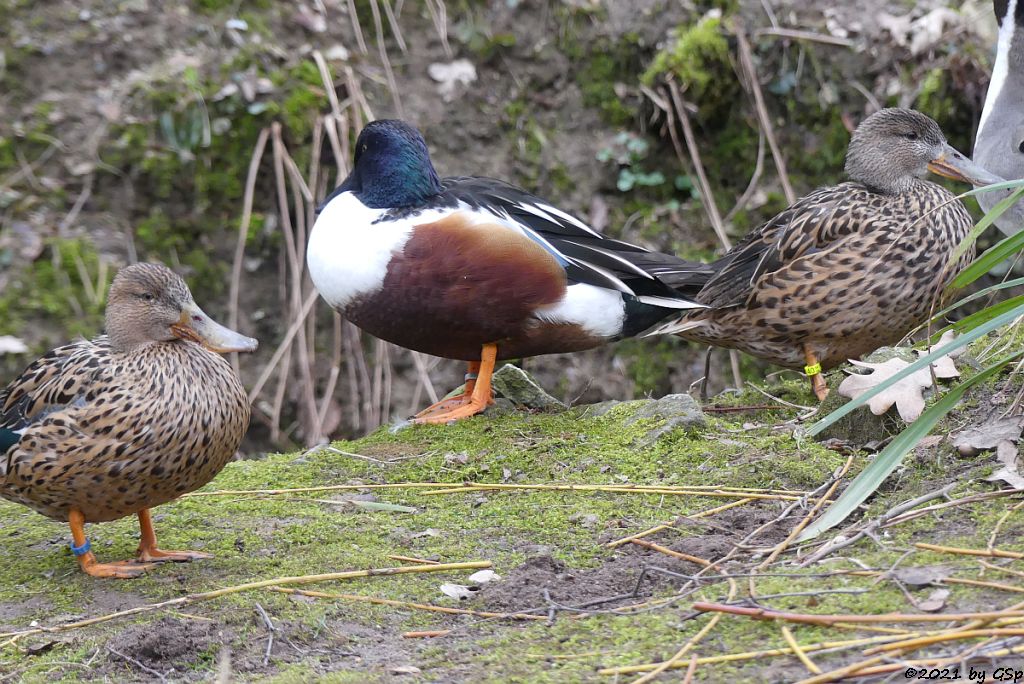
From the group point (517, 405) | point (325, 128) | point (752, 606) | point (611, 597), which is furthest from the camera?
point (325, 128)

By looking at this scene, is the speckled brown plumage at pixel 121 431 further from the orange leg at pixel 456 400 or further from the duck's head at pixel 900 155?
the duck's head at pixel 900 155

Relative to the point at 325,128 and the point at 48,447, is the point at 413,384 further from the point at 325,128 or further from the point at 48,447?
the point at 48,447

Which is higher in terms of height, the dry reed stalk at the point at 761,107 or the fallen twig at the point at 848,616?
the dry reed stalk at the point at 761,107

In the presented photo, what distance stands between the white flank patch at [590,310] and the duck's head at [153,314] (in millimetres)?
1347

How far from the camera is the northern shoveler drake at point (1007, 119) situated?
13.9 ft

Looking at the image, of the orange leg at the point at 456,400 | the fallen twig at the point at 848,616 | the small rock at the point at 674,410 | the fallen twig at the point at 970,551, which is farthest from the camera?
the orange leg at the point at 456,400

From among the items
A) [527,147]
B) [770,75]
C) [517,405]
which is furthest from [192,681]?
[770,75]

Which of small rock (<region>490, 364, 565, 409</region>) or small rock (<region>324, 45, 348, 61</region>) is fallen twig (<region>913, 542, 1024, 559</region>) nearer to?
small rock (<region>490, 364, 565, 409</region>)

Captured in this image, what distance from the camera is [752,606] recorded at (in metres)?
2.04

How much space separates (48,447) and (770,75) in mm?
4502

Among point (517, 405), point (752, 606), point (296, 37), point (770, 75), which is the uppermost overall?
point (296, 37)

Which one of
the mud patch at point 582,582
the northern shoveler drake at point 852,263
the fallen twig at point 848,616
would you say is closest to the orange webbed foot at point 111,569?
the mud patch at point 582,582

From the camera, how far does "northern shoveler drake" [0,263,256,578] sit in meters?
2.69

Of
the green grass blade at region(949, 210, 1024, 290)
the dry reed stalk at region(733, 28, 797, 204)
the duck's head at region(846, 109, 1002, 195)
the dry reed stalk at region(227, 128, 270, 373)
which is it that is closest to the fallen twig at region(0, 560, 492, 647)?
the green grass blade at region(949, 210, 1024, 290)
